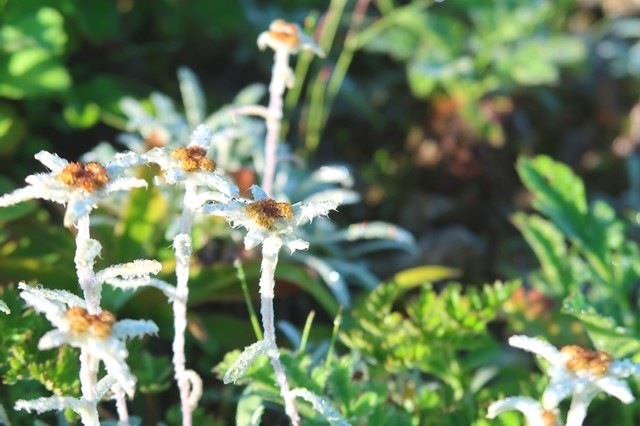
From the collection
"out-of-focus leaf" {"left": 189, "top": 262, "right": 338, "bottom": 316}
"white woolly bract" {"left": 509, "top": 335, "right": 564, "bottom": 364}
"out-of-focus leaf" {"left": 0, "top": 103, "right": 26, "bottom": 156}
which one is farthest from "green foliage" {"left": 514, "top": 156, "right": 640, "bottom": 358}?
"out-of-focus leaf" {"left": 0, "top": 103, "right": 26, "bottom": 156}

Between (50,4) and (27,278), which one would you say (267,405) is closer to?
(27,278)

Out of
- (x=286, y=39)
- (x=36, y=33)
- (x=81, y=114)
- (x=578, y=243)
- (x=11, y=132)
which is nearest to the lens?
(x=286, y=39)

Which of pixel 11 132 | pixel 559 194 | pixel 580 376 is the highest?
pixel 11 132

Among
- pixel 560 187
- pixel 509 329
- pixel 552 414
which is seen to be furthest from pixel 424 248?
pixel 552 414

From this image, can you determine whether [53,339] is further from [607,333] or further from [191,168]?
[607,333]

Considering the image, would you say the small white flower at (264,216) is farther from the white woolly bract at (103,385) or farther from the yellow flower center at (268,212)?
the white woolly bract at (103,385)

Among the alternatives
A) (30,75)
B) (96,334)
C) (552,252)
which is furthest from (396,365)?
(30,75)

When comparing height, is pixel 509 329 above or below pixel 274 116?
below
